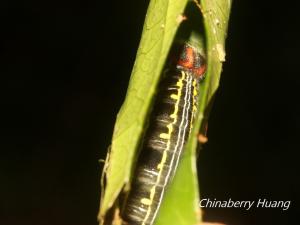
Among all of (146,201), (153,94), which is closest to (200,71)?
(146,201)

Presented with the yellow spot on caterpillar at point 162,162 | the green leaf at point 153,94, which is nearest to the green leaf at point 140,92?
the green leaf at point 153,94

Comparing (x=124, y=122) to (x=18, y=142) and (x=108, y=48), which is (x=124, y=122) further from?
(x=18, y=142)

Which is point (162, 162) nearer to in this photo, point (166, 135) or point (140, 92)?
point (166, 135)

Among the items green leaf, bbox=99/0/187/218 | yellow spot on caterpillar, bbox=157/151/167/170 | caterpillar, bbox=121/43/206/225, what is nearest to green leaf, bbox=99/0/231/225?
green leaf, bbox=99/0/187/218

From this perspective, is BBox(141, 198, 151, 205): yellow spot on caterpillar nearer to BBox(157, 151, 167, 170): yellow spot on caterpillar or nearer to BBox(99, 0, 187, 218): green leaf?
BBox(157, 151, 167, 170): yellow spot on caterpillar

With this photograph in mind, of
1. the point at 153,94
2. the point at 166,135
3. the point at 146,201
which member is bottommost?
the point at 146,201

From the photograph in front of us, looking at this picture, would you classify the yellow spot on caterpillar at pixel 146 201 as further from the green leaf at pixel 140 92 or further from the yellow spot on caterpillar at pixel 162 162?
the green leaf at pixel 140 92
